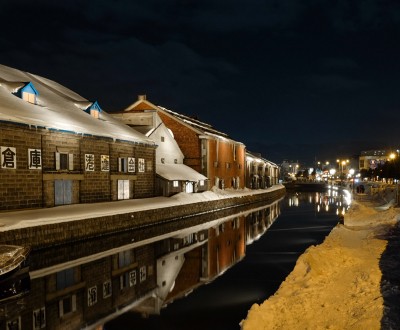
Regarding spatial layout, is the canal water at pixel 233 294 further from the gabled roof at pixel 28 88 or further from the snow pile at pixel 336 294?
the gabled roof at pixel 28 88

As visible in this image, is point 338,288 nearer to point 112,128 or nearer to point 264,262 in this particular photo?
point 264,262

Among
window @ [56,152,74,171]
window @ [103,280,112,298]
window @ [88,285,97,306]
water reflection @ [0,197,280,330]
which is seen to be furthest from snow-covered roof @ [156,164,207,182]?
window @ [88,285,97,306]

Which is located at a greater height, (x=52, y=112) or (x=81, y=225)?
Answer: (x=52, y=112)

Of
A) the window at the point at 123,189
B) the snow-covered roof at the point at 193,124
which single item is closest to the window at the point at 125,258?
the window at the point at 123,189

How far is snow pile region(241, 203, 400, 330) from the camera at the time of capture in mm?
9672

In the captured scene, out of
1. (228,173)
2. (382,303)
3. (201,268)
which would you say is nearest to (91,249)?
(201,268)

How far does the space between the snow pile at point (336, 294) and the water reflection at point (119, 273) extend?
4.07m

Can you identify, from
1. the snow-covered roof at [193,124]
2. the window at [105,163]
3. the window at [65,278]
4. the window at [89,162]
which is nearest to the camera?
the window at [65,278]

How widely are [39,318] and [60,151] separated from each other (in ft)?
59.0

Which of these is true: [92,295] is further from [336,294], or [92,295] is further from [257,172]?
[257,172]

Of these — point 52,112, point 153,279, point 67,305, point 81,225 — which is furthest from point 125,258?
point 52,112

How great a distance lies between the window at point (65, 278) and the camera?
50.8 ft

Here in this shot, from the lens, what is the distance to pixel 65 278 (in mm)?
16375

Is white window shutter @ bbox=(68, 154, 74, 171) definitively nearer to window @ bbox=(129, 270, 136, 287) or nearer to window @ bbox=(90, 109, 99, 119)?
window @ bbox=(90, 109, 99, 119)
